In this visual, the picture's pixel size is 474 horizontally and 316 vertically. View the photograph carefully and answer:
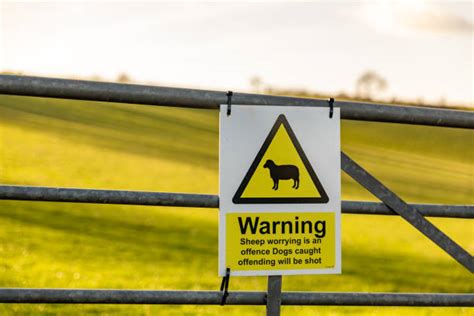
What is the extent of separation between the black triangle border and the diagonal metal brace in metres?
0.16

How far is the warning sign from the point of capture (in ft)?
10.4

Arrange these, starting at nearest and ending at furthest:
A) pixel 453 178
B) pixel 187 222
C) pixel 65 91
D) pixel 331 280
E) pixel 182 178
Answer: pixel 65 91 < pixel 331 280 < pixel 187 222 < pixel 182 178 < pixel 453 178

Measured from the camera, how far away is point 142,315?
19.1 ft

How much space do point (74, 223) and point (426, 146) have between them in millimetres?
21248

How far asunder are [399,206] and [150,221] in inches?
309

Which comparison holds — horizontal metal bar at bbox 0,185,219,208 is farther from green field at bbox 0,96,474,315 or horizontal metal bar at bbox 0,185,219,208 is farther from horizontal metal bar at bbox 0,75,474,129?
green field at bbox 0,96,474,315

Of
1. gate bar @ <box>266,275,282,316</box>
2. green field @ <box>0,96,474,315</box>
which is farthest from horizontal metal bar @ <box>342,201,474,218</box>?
green field @ <box>0,96,474,315</box>

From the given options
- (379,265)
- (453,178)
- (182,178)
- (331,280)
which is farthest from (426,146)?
(331,280)

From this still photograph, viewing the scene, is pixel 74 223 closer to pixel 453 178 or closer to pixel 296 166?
pixel 296 166

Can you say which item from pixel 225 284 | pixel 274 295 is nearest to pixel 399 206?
pixel 274 295

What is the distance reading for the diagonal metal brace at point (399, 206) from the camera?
335cm

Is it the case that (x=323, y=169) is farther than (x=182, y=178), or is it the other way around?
(x=182, y=178)

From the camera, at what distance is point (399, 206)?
11.2ft

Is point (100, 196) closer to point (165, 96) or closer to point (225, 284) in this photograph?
point (165, 96)
